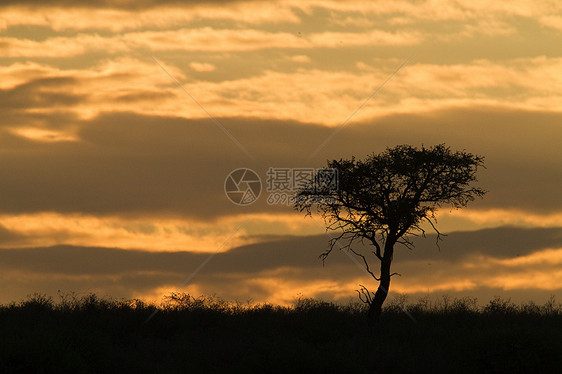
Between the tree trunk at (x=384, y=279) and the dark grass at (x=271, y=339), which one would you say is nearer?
the dark grass at (x=271, y=339)

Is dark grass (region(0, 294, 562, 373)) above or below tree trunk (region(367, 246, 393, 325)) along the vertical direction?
below

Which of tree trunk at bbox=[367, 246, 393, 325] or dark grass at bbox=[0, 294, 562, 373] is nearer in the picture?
dark grass at bbox=[0, 294, 562, 373]

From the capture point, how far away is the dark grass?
24938mm

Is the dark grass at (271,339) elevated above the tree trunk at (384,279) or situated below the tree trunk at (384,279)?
below

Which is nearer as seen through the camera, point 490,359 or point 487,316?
point 490,359

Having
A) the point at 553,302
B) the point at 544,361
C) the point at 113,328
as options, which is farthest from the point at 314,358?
the point at 553,302

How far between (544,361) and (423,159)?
1098cm

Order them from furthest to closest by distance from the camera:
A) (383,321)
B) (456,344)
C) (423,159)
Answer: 1. (383,321)
2. (423,159)
3. (456,344)

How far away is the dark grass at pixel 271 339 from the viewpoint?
81.8 ft

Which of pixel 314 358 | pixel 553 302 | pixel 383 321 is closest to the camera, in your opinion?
pixel 314 358

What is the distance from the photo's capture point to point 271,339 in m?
30.7

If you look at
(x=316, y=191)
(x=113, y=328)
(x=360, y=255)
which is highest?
(x=316, y=191)

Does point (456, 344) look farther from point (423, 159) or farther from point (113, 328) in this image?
point (113, 328)

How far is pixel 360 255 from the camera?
3428cm
